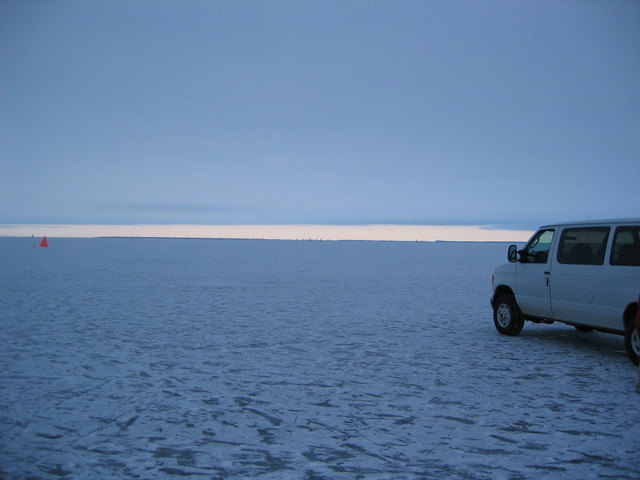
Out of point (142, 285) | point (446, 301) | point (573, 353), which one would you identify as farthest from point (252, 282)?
point (573, 353)

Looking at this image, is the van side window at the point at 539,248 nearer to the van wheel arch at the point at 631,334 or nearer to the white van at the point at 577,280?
the white van at the point at 577,280

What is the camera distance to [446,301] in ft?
56.0

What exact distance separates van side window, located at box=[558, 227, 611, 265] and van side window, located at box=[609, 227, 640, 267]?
8.0 inches

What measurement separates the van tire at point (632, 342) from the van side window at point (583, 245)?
1140 millimetres

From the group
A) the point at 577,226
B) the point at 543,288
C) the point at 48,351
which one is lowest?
the point at 48,351

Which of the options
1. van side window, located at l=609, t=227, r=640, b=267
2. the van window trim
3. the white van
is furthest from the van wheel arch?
the van window trim

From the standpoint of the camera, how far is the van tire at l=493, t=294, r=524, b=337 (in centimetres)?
1070

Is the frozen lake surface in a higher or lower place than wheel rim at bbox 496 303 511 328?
lower

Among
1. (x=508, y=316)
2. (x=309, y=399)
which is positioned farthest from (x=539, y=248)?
(x=309, y=399)

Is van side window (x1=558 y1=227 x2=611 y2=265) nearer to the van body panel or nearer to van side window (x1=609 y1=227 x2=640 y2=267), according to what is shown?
van side window (x1=609 y1=227 x2=640 y2=267)

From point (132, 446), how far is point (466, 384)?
4.20 m

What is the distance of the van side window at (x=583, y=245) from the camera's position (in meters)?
8.90

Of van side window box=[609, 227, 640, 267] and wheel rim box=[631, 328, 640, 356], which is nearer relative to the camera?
wheel rim box=[631, 328, 640, 356]

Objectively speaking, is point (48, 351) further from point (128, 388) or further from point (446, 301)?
point (446, 301)
